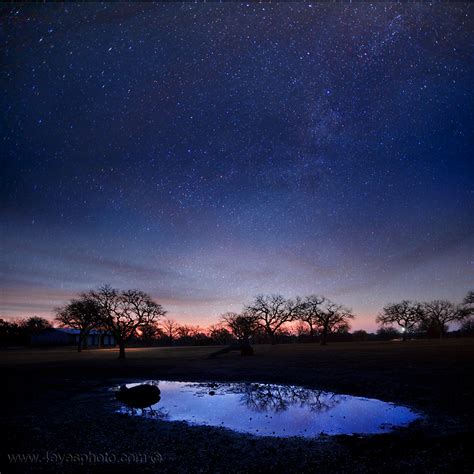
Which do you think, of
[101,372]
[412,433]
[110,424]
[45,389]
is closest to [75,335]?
[101,372]

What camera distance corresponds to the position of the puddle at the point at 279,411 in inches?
493

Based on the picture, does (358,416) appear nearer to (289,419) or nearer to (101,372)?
(289,419)

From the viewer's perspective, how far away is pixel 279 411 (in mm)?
15555

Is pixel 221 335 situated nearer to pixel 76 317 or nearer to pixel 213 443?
pixel 76 317

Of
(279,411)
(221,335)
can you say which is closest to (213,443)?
(279,411)

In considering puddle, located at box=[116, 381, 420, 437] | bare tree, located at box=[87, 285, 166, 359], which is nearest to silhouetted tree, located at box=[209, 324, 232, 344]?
bare tree, located at box=[87, 285, 166, 359]

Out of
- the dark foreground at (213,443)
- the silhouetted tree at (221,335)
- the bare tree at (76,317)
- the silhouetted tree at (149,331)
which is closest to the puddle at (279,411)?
the dark foreground at (213,443)

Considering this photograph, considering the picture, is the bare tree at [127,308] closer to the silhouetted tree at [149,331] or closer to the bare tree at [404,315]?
the silhouetted tree at [149,331]

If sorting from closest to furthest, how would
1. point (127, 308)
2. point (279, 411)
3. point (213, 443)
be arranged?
point (213, 443) → point (279, 411) → point (127, 308)

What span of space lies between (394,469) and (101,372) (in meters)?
30.3

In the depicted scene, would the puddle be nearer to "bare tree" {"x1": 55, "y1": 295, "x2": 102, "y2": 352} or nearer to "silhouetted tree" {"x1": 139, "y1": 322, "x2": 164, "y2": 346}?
"silhouetted tree" {"x1": 139, "y1": 322, "x2": 164, "y2": 346}

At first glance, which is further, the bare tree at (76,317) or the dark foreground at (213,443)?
the bare tree at (76,317)

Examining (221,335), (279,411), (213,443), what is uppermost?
(213,443)

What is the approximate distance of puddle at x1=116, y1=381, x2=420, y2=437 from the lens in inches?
493
